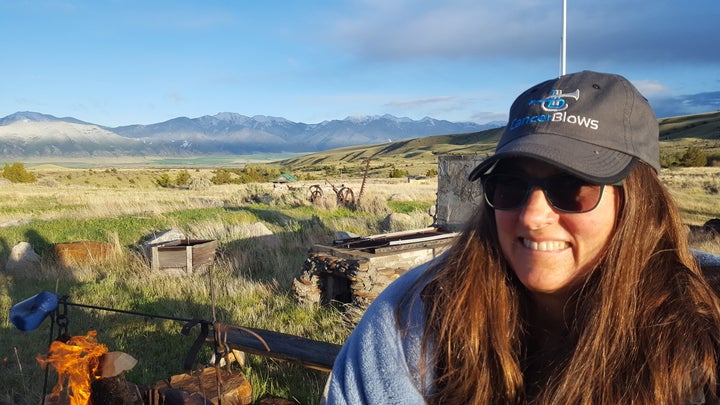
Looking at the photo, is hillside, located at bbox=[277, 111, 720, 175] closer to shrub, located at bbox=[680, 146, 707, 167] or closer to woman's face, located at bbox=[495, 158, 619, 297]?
shrub, located at bbox=[680, 146, 707, 167]

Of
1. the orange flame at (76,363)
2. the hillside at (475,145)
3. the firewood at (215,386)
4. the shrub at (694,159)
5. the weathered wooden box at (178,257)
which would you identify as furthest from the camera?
the hillside at (475,145)

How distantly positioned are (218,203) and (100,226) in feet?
23.2

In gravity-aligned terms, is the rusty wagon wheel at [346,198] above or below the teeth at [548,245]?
below

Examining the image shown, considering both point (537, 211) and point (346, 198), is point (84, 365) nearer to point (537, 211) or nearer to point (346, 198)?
point (537, 211)

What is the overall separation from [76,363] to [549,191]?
215cm

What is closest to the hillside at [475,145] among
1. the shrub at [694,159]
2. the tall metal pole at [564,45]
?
the shrub at [694,159]

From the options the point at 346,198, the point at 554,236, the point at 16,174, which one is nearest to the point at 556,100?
the point at 554,236

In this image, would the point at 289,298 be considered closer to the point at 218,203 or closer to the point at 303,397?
the point at 303,397

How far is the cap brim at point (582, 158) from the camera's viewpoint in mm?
1425

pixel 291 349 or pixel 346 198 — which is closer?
pixel 291 349

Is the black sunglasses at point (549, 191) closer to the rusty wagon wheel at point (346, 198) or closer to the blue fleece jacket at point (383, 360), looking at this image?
the blue fleece jacket at point (383, 360)

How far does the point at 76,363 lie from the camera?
2484 millimetres

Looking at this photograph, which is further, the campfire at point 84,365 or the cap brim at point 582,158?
the campfire at point 84,365

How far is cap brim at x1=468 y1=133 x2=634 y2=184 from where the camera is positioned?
1425 millimetres
